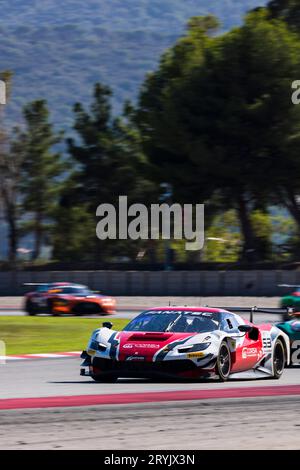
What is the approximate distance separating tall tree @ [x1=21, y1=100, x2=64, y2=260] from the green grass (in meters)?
35.4

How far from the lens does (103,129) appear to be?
205 ft

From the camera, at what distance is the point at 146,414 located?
10.2 meters

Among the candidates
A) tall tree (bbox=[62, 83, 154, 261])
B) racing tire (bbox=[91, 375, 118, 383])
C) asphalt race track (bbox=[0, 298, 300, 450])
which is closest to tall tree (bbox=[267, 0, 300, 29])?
tall tree (bbox=[62, 83, 154, 261])

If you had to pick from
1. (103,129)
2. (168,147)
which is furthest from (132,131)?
(168,147)

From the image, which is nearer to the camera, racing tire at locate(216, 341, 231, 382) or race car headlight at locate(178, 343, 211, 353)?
race car headlight at locate(178, 343, 211, 353)

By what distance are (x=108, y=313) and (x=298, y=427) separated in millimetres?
24453

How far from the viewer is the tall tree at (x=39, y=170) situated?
214 feet

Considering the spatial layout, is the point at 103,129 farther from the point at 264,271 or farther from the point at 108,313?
the point at 108,313

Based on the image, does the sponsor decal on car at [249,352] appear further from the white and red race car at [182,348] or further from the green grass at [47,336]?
the green grass at [47,336]

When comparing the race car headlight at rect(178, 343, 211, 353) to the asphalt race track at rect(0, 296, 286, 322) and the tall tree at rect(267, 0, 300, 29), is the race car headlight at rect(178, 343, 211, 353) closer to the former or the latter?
the asphalt race track at rect(0, 296, 286, 322)

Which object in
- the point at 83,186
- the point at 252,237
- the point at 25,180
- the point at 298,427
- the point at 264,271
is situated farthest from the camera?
the point at 25,180

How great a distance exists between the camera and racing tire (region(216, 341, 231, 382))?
13.7 m

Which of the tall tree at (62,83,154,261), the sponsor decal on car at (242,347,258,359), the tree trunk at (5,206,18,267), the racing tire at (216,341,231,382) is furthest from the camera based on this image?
the tree trunk at (5,206,18,267)

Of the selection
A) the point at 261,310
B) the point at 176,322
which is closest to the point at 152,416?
the point at 176,322
